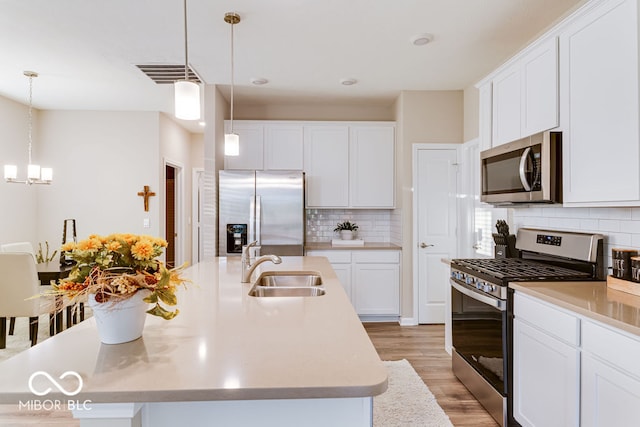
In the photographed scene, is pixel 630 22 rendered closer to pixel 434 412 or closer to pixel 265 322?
pixel 265 322

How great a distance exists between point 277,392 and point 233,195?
336 cm

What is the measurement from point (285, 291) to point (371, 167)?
263cm

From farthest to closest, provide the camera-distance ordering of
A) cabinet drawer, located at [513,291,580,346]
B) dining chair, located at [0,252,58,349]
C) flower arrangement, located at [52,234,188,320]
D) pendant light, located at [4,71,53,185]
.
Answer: pendant light, located at [4,71,53,185] → dining chair, located at [0,252,58,349] → cabinet drawer, located at [513,291,580,346] → flower arrangement, located at [52,234,188,320]

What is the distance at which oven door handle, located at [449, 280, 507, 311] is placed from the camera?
6.92 feet

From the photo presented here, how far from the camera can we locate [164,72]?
3725 mm

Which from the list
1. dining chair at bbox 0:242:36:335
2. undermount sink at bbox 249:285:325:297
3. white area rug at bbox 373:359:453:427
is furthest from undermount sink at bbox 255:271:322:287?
dining chair at bbox 0:242:36:335

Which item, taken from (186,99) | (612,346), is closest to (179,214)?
(186,99)

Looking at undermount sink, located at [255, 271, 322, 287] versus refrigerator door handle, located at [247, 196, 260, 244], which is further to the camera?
refrigerator door handle, located at [247, 196, 260, 244]

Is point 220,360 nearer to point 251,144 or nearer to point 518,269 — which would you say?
point 518,269

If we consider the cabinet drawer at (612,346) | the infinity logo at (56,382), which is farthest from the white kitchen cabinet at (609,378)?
the infinity logo at (56,382)

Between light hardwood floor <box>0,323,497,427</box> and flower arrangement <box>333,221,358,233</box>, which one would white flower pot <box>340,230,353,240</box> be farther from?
light hardwood floor <box>0,323,497,427</box>

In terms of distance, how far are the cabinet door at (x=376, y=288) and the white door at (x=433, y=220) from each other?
11.0 inches

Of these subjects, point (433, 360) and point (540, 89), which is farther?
point (433, 360)

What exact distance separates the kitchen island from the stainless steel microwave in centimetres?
154
